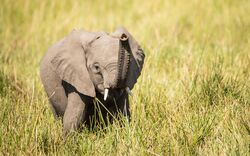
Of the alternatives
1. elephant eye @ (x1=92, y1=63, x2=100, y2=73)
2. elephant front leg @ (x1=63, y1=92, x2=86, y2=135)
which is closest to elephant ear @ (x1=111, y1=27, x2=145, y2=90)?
elephant eye @ (x1=92, y1=63, x2=100, y2=73)

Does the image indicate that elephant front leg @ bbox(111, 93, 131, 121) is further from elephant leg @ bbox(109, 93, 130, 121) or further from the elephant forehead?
the elephant forehead

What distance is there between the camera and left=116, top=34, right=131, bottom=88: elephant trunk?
4.27 m

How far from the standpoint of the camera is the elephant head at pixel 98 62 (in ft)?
14.8

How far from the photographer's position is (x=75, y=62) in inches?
192

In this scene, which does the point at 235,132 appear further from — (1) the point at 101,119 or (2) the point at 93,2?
(2) the point at 93,2

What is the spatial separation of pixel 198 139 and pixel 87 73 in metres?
0.95

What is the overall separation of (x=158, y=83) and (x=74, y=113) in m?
1.31

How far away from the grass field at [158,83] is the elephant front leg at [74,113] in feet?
0.31

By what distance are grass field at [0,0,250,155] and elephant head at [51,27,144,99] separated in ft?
1.16

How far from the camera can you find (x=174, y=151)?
14.9 feet

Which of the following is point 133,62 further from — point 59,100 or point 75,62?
point 59,100

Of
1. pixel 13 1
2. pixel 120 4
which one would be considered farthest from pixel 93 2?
pixel 13 1

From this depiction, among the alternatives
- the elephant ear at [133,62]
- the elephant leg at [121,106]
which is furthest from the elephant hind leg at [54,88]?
the elephant ear at [133,62]

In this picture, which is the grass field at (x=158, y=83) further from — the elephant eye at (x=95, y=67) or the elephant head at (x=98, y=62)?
the elephant eye at (x=95, y=67)
